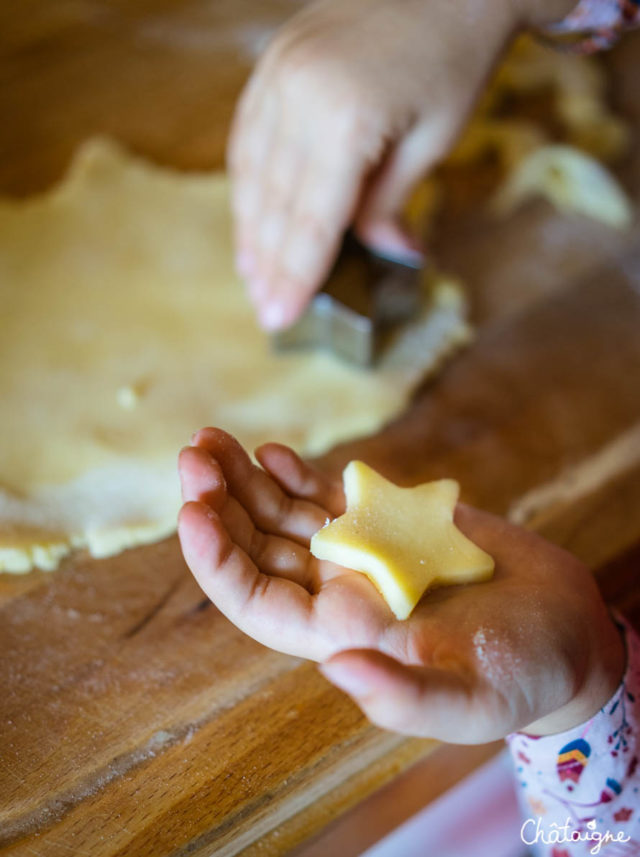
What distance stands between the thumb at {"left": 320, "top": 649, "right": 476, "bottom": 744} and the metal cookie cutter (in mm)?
575

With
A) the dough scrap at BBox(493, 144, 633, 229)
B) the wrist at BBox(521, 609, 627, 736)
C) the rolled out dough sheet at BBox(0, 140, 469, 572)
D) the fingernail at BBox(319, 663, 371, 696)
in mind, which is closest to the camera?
the fingernail at BBox(319, 663, 371, 696)

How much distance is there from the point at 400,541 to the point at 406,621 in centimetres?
7

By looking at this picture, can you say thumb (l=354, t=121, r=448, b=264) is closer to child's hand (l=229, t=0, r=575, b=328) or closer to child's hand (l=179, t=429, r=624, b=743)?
child's hand (l=229, t=0, r=575, b=328)

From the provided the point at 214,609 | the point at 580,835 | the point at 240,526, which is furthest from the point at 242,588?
the point at 580,835

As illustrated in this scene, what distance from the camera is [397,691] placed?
46cm

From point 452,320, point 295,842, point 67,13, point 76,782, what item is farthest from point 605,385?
point 67,13

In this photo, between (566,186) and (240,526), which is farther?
(566,186)

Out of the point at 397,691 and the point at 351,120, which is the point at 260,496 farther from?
the point at 351,120

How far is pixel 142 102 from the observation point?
4.68ft

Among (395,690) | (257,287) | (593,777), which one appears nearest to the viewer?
(395,690)

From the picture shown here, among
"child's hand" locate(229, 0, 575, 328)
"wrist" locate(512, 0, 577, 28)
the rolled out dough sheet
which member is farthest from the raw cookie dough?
"wrist" locate(512, 0, 577, 28)

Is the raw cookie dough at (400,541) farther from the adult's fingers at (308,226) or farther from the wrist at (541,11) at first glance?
the wrist at (541,11)

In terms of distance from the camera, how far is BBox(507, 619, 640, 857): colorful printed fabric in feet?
2.31

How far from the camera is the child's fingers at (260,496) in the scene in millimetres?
659
